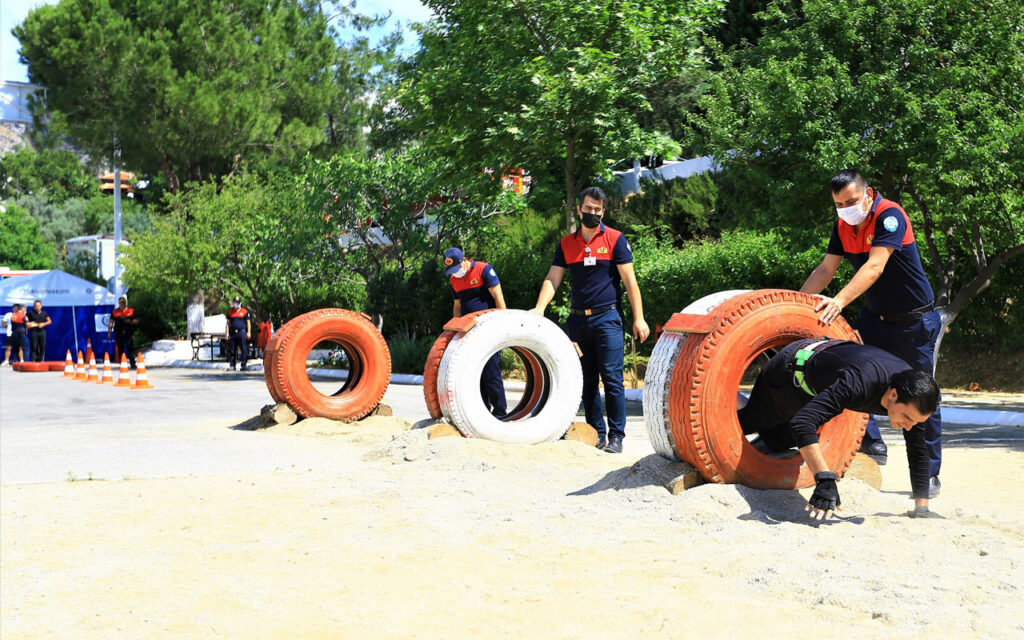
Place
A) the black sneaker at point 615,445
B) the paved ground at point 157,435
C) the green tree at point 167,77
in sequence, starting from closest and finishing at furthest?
the black sneaker at point 615,445
the paved ground at point 157,435
the green tree at point 167,77

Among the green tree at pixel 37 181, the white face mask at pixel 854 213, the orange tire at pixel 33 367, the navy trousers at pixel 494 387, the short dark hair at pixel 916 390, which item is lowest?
the orange tire at pixel 33 367

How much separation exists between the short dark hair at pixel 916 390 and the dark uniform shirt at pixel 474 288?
5853 millimetres

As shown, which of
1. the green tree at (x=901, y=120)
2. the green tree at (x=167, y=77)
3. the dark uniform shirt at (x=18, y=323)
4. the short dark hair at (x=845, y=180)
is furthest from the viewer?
the green tree at (x=167, y=77)

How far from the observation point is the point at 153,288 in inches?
1233

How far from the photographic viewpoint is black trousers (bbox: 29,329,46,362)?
30.8 metres

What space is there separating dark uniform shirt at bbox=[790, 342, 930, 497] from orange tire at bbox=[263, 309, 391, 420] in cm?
730

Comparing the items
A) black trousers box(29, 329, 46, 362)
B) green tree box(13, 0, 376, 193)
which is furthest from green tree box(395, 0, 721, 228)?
green tree box(13, 0, 376, 193)

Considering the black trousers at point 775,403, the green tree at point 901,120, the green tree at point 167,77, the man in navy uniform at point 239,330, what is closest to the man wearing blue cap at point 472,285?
the black trousers at point 775,403

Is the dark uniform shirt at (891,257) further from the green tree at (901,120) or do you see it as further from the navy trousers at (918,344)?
the green tree at (901,120)

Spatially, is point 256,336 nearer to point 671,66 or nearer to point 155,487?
point 671,66

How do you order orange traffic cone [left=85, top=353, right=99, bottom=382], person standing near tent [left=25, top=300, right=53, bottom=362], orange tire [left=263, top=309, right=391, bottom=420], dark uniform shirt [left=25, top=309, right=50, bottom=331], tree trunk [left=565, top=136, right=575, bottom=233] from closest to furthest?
orange tire [left=263, top=309, right=391, bottom=420]
tree trunk [left=565, top=136, right=575, bottom=233]
orange traffic cone [left=85, top=353, right=99, bottom=382]
person standing near tent [left=25, top=300, right=53, bottom=362]
dark uniform shirt [left=25, top=309, right=50, bottom=331]

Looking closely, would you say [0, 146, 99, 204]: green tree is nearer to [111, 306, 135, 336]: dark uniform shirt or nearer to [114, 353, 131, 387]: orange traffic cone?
[111, 306, 135, 336]: dark uniform shirt

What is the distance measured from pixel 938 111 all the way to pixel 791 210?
251 cm

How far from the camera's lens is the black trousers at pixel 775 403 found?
6160 mm
